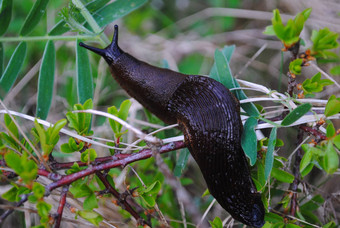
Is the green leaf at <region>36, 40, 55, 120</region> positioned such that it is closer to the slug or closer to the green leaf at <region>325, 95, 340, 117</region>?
the slug

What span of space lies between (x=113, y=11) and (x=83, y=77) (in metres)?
0.52

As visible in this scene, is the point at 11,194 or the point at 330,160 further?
the point at 11,194

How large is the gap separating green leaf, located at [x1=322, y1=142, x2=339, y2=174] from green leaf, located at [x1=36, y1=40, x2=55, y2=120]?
1557 millimetres

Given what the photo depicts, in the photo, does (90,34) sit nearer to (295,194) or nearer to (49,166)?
(49,166)

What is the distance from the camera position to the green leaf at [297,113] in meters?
1.38

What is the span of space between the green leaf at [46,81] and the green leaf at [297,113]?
139 centimetres

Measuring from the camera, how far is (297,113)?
1413mm

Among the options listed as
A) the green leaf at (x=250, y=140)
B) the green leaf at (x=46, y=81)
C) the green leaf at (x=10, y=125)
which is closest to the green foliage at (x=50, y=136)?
the green leaf at (x=10, y=125)

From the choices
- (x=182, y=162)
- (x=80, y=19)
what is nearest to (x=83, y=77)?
(x=80, y=19)

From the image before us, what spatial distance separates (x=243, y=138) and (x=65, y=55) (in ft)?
6.96

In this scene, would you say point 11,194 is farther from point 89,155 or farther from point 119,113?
point 119,113

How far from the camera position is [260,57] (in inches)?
116

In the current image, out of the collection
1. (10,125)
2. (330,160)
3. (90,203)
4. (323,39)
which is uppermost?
(323,39)

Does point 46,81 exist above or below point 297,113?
above
